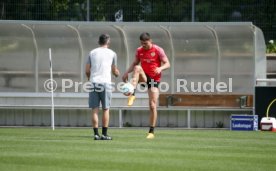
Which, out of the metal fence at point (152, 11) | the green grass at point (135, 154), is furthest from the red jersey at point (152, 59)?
the metal fence at point (152, 11)

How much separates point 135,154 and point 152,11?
16662 mm

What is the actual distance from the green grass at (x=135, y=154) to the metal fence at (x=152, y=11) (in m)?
11.5

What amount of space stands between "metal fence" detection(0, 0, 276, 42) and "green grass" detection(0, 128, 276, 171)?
11.5 meters

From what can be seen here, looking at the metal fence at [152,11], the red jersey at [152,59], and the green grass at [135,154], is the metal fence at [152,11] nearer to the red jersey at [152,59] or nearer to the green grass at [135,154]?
the red jersey at [152,59]

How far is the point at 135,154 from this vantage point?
14.5 meters

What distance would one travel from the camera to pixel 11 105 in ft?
87.9

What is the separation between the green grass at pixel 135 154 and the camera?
1280 centimetres

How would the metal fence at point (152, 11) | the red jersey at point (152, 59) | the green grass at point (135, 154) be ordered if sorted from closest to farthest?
the green grass at point (135, 154) → the red jersey at point (152, 59) → the metal fence at point (152, 11)

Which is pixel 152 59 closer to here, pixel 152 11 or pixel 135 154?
pixel 135 154

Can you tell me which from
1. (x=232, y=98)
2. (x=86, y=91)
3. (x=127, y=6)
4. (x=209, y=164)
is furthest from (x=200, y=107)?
(x=209, y=164)

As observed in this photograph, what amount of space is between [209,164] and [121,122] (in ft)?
44.7

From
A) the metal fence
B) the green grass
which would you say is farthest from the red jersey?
the metal fence

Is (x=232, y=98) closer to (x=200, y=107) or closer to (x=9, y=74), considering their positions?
(x=200, y=107)

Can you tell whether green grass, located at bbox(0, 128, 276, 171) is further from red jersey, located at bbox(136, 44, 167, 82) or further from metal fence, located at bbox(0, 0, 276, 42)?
metal fence, located at bbox(0, 0, 276, 42)
